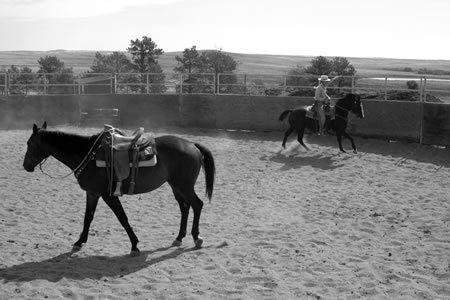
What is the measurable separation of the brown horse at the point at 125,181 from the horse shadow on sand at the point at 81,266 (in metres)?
0.24

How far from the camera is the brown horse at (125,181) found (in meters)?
7.15

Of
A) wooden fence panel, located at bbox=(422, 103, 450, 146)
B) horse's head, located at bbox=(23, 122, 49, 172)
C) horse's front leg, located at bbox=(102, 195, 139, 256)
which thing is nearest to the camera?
horse's front leg, located at bbox=(102, 195, 139, 256)

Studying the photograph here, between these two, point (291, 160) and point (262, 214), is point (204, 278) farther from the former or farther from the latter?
point (291, 160)

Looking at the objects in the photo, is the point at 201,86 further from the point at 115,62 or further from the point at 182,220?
the point at 182,220

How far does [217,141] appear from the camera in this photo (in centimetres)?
1662

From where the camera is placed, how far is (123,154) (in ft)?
23.7

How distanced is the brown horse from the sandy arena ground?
0.40 metres

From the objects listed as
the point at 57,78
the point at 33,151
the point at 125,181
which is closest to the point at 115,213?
the point at 125,181

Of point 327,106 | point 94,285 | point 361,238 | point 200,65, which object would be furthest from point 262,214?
point 200,65

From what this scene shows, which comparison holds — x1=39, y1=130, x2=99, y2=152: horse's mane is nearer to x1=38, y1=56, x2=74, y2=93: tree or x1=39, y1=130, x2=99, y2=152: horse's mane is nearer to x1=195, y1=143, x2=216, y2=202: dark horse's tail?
x1=195, y1=143, x2=216, y2=202: dark horse's tail

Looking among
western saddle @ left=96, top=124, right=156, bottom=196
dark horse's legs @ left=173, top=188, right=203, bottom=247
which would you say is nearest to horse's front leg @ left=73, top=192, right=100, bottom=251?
western saddle @ left=96, top=124, right=156, bottom=196

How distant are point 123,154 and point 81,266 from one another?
145 centimetres

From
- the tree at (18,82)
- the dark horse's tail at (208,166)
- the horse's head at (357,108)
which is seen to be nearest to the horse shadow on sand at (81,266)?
the dark horse's tail at (208,166)

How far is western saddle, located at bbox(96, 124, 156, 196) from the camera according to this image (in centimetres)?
713
